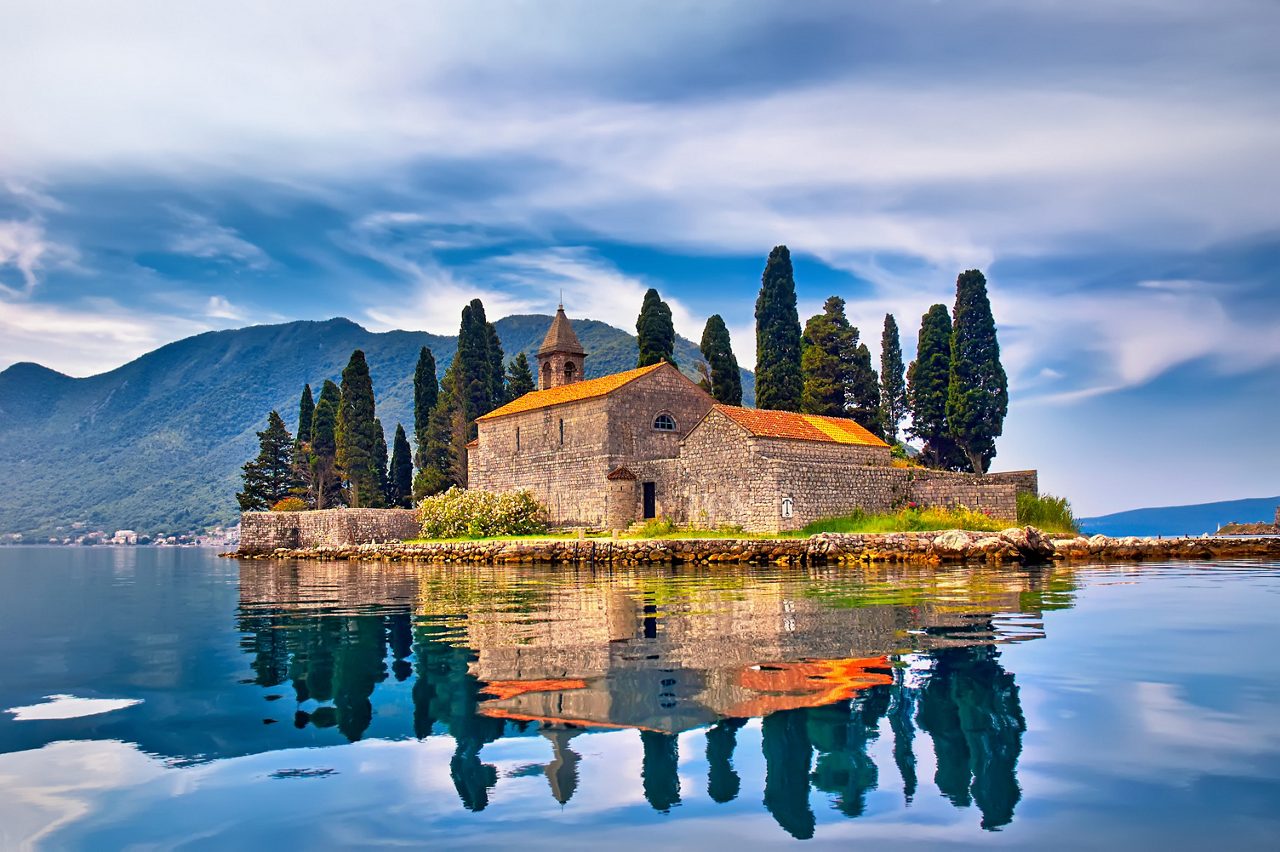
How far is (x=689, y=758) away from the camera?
6070mm

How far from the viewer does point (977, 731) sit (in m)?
6.68

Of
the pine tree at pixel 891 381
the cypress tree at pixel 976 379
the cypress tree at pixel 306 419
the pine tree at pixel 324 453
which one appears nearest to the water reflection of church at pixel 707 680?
the cypress tree at pixel 976 379

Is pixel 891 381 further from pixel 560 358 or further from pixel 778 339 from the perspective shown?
pixel 560 358

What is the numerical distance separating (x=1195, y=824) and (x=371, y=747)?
16.2ft

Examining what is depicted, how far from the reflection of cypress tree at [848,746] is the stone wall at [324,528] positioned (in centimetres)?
4563

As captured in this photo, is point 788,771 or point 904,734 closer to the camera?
point 788,771

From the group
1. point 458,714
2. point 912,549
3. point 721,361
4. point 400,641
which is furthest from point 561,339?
point 458,714

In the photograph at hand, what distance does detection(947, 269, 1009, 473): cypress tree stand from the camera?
4694 cm

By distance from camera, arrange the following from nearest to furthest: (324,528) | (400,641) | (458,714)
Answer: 1. (458,714)
2. (400,641)
3. (324,528)

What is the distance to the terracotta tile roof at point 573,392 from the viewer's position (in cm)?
4297

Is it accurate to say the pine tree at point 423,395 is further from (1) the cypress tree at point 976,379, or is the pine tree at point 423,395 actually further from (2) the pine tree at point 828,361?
(1) the cypress tree at point 976,379

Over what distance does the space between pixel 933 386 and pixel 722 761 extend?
155 ft

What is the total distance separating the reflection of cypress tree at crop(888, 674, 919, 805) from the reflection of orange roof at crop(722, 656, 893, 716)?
41 centimetres

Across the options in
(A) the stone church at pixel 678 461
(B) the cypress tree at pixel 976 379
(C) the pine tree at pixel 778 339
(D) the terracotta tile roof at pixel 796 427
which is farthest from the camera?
(C) the pine tree at pixel 778 339
